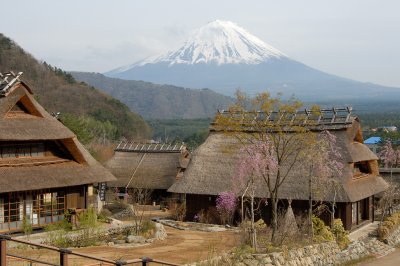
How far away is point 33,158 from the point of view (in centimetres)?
2339

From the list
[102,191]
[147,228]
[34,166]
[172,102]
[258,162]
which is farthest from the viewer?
[172,102]

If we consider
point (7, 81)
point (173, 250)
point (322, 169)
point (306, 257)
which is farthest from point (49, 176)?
point (322, 169)

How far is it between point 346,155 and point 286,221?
5761 mm

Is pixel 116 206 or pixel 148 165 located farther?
pixel 148 165

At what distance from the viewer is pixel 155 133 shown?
114 metres

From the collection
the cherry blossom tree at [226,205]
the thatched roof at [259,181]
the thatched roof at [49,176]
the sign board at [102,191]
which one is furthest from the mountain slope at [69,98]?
the thatched roof at [49,176]

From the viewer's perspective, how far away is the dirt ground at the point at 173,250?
17973 mm

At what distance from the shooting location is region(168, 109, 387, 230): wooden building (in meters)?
26.1

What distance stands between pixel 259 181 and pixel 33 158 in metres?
10.0

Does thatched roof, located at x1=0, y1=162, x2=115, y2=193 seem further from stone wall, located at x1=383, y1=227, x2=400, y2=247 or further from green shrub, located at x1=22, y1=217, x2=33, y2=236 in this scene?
stone wall, located at x1=383, y1=227, x2=400, y2=247

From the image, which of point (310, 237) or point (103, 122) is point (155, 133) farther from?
point (310, 237)

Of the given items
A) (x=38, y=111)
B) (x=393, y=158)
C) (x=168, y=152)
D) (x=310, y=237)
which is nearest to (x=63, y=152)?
(x=38, y=111)

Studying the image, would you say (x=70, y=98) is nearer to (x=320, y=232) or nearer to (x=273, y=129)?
(x=273, y=129)

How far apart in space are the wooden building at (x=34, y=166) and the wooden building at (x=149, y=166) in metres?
12.7
